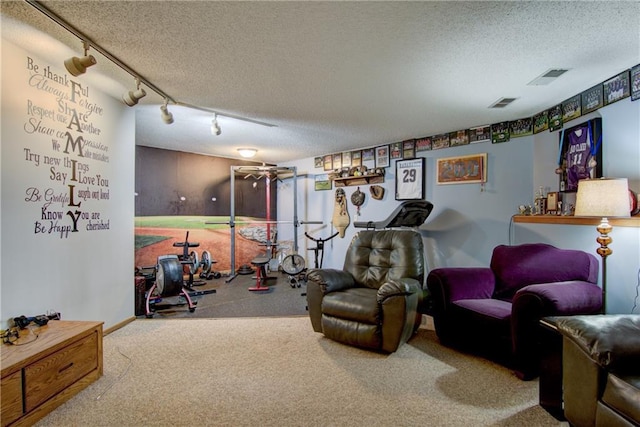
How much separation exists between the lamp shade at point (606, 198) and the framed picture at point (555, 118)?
133 centimetres

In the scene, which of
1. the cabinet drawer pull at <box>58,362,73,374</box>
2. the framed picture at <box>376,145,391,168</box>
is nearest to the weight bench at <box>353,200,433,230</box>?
the framed picture at <box>376,145,391,168</box>

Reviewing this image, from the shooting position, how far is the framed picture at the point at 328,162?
19.6 feet

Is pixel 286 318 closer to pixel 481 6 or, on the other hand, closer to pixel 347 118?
pixel 347 118

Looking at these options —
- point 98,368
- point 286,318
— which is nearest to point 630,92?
point 286,318

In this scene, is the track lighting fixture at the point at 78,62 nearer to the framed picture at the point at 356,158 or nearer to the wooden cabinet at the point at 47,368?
the wooden cabinet at the point at 47,368

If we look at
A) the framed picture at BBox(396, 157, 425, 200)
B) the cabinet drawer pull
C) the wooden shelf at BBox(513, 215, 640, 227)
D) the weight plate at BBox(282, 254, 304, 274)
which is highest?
the framed picture at BBox(396, 157, 425, 200)

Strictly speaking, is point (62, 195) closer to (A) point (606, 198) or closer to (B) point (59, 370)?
(B) point (59, 370)

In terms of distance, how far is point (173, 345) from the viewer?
9.25 ft

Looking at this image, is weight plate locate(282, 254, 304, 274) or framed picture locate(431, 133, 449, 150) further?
weight plate locate(282, 254, 304, 274)

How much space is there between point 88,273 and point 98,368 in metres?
0.98

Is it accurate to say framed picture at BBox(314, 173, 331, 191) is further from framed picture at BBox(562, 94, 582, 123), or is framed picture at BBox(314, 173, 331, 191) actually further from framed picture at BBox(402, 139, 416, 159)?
framed picture at BBox(562, 94, 582, 123)

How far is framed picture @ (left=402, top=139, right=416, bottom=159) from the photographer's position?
472 cm

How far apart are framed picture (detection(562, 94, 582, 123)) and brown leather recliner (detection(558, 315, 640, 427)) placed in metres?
2.13

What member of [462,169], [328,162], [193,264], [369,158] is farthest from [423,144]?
[193,264]
